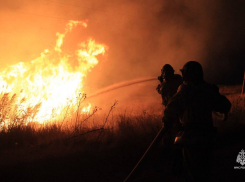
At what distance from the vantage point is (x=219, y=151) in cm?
521

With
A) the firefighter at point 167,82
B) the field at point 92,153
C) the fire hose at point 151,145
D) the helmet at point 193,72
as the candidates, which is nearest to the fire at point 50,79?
the field at point 92,153

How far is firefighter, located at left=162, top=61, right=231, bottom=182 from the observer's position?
257cm

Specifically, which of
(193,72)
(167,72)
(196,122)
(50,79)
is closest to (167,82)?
(167,72)

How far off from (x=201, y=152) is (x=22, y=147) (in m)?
4.88

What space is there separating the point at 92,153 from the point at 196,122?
3.24 m

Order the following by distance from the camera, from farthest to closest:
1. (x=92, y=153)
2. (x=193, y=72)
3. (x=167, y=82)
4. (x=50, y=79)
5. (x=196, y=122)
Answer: (x=50, y=79) → (x=92, y=153) → (x=167, y=82) → (x=193, y=72) → (x=196, y=122)

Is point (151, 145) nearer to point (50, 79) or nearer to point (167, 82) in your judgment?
point (167, 82)

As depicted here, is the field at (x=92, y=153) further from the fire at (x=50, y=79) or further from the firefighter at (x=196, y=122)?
the fire at (x=50, y=79)

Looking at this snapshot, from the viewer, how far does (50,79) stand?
1072cm

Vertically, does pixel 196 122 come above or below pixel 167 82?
→ below

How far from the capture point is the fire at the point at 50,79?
9.41 metres

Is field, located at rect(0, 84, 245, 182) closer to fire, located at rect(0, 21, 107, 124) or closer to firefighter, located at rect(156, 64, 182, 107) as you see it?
firefighter, located at rect(156, 64, 182, 107)

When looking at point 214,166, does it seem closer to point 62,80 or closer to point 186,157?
point 186,157

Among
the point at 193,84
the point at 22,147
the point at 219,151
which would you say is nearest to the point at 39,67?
the point at 22,147
